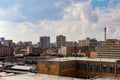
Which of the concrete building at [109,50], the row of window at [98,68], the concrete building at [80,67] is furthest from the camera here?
the concrete building at [109,50]

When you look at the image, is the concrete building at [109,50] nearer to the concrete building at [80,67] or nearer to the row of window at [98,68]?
the row of window at [98,68]

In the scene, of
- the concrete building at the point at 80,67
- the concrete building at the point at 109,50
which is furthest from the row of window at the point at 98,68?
the concrete building at the point at 109,50

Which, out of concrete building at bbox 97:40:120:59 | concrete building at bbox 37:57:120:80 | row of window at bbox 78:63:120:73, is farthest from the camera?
concrete building at bbox 97:40:120:59

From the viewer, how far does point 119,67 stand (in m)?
59.7

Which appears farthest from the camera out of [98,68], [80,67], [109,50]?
[109,50]

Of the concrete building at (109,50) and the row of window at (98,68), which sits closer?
the row of window at (98,68)

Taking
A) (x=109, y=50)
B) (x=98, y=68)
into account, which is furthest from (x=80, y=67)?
(x=109, y=50)

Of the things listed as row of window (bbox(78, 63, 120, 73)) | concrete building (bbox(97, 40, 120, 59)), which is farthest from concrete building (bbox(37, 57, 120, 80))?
concrete building (bbox(97, 40, 120, 59))

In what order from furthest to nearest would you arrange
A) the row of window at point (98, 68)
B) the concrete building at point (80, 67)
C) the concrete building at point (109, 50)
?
the concrete building at point (109, 50), the row of window at point (98, 68), the concrete building at point (80, 67)

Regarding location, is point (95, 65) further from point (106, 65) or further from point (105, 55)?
point (105, 55)

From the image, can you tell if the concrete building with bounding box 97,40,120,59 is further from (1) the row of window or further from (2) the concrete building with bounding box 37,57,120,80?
(2) the concrete building with bounding box 37,57,120,80

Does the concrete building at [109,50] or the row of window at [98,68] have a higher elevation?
the concrete building at [109,50]

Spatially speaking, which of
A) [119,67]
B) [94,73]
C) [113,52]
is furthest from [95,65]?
[113,52]

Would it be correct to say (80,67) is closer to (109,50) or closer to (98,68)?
(98,68)
